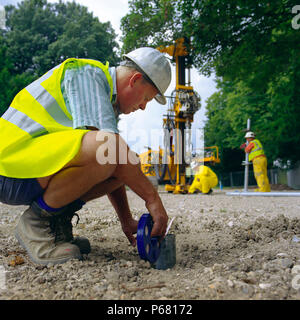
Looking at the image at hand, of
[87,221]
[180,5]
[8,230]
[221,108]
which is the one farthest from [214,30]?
[221,108]

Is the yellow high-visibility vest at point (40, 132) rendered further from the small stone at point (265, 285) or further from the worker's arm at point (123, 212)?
the small stone at point (265, 285)

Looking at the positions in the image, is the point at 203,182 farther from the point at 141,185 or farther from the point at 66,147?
the point at 66,147

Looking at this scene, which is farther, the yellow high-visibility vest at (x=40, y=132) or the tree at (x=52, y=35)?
the tree at (x=52, y=35)

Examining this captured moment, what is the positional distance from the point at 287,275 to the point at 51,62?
1490 centimetres

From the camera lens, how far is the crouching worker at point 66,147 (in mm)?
1269

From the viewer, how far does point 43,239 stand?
54.6 inches

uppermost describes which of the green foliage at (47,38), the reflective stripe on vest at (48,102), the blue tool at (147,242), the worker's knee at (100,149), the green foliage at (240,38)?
the green foliage at (47,38)

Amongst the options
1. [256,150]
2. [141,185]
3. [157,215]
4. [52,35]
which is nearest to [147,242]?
[157,215]

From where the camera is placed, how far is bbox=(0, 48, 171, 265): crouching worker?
1269 millimetres

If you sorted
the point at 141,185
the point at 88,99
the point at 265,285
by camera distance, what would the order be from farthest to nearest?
1. the point at 141,185
2. the point at 88,99
3. the point at 265,285

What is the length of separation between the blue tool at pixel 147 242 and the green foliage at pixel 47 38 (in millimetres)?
12320

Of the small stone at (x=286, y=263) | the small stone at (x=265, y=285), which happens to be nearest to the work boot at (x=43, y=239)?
the small stone at (x=265, y=285)

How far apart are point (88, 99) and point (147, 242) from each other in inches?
27.5

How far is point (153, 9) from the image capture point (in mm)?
8086
